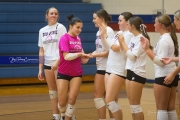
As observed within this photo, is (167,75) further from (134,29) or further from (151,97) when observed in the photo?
(151,97)

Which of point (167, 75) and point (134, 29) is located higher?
point (134, 29)

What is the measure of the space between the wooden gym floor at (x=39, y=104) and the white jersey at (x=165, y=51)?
2.08 meters

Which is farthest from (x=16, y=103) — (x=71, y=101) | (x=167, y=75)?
(x=167, y=75)

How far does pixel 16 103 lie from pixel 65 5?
4.74 meters

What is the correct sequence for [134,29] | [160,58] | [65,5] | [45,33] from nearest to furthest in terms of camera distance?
[160,58]
[134,29]
[45,33]
[65,5]

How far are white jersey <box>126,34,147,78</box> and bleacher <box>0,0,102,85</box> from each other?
18.7 ft

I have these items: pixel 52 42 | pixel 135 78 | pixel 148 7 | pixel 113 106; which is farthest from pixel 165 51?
pixel 148 7

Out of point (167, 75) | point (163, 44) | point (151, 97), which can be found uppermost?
point (163, 44)

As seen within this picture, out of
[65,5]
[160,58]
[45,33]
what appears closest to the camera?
[160,58]

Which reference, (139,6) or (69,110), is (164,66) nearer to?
(69,110)

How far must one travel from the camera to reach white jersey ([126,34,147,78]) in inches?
240

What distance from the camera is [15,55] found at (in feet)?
38.4

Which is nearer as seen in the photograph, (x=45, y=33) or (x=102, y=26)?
(x=102, y=26)

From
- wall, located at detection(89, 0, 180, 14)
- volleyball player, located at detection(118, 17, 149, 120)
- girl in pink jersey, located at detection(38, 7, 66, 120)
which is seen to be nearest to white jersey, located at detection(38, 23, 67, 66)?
girl in pink jersey, located at detection(38, 7, 66, 120)
